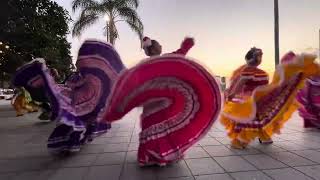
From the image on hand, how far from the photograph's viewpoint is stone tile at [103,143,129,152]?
281 inches

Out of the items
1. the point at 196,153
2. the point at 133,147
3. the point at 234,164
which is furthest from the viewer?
the point at 133,147

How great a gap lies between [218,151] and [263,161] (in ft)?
3.36

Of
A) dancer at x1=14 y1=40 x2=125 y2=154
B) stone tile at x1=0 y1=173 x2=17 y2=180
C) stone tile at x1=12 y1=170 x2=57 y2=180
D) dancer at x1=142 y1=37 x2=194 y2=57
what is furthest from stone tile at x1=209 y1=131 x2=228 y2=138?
stone tile at x1=0 y1=173 x2=17 y2=180

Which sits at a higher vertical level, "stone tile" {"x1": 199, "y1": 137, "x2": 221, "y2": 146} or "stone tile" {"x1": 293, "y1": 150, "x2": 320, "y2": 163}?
"stone tile" {"x1": 199, "y1": 137, "x2": 221, "y2": 146}

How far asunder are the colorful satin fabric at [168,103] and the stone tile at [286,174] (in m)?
1.01

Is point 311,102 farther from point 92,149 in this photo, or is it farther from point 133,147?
point 92,149

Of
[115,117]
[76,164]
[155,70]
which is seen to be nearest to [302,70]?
[155,70]

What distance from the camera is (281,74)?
20.8 feet

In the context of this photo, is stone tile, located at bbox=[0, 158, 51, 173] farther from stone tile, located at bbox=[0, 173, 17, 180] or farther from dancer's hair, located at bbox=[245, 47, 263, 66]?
dancer's hair, located at bbox=[245, 47, 263, 66]

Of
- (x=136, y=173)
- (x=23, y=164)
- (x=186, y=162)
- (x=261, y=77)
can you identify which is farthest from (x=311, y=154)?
(x=23, y=164)

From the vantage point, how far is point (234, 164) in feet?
18.4

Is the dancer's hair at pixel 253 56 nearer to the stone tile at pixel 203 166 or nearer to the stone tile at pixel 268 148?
the stone tile at pixel 268 148

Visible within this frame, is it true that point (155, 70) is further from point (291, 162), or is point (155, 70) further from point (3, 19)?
point (3, 19)

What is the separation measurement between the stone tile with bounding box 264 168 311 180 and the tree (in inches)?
604
